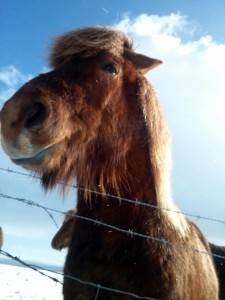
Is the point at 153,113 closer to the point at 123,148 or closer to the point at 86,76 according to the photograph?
the point at 123,148

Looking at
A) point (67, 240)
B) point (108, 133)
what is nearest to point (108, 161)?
point (108, 133)

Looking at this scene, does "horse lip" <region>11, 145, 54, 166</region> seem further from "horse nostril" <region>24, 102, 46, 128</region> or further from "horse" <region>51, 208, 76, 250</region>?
"horse" <region>51, 208, 76, 250</region>

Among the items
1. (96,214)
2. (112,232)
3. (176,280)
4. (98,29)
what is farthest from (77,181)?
(98,29)

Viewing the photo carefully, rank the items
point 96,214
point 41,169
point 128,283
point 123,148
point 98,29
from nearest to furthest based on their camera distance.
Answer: point 128,283 < point 41,169 < point 96,214 < point 123,148 < point 98,29

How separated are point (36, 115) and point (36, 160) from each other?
37cm

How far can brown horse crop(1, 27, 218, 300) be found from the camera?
2.73 m

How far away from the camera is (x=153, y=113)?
3668mm

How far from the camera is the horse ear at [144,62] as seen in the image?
393 centimetres

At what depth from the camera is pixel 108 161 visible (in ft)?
11.4

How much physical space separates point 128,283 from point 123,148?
1322 mm

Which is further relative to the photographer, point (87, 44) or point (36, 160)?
point (87, 44)

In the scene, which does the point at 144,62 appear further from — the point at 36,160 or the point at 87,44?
the point at 36,160

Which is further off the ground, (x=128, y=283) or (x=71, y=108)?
(x=71, y=108)

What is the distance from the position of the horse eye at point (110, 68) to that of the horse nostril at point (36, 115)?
3.40 feet
